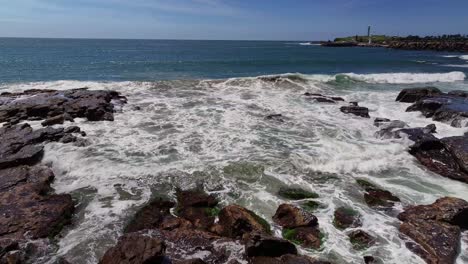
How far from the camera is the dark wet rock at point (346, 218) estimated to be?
808 centimetres

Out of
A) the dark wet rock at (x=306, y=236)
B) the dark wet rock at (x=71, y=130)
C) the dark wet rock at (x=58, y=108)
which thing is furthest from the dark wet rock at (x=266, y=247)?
the dark wet rock at (x=58, y=108)

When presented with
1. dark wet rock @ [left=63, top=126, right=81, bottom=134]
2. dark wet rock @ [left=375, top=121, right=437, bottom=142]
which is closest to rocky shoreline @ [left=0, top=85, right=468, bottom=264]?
dark wet rock @ [left=375, top=121, right=437, bottom=142]

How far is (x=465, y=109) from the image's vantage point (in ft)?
57.8

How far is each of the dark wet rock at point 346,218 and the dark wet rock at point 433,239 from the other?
1009mm

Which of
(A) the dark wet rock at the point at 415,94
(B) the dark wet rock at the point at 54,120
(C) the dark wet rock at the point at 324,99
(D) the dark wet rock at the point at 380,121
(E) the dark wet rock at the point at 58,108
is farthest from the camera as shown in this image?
(C) the dark wet rock at the point at 324,99

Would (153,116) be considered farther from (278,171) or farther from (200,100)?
(278,171)

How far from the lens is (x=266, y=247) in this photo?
264 inches

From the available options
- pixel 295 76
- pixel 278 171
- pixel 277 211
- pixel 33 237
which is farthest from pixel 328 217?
pixel 295 76

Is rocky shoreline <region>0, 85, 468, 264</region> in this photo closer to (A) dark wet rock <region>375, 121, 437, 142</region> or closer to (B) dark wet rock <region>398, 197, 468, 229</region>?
(B) dark wet rock <region>398, 197, 468, 229</region>

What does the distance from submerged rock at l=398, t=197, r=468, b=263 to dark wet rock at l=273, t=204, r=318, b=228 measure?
2136 mm

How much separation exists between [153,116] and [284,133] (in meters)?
7.15

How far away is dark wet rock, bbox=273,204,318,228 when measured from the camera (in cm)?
789

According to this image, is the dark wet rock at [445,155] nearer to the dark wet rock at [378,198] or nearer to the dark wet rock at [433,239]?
the dark wet rock at [378,198]

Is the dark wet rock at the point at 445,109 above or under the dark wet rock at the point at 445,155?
above
